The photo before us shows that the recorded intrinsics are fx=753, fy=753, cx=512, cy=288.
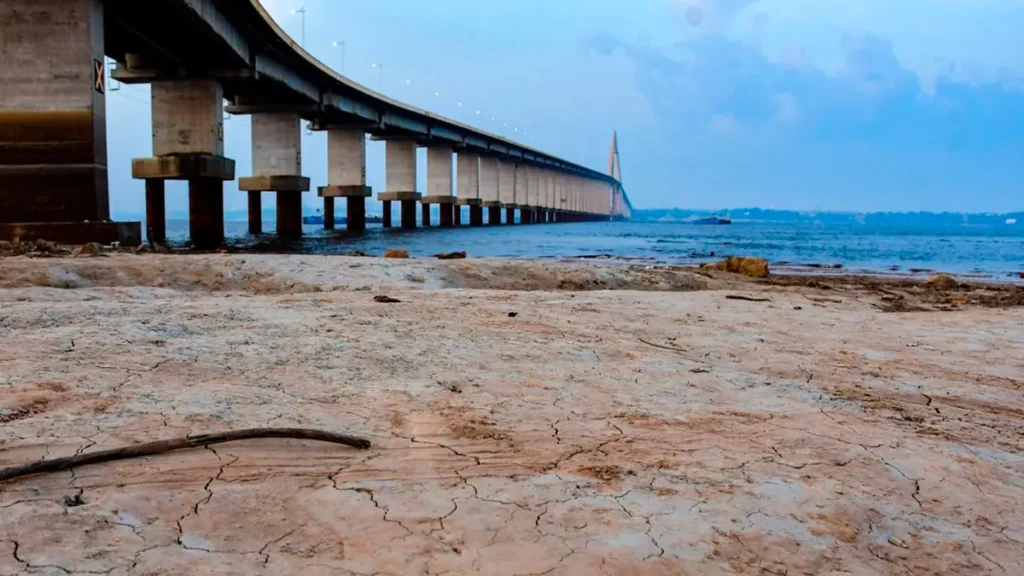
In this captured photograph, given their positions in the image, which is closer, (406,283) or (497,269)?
(406,283)

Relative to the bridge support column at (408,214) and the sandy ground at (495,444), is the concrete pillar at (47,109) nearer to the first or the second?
the sandy ground at (495,444)

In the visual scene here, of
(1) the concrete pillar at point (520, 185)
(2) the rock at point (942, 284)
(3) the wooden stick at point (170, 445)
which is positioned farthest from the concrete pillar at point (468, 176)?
(3) the wooden stick at point (170, 445)

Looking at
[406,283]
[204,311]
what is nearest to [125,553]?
[204,311]

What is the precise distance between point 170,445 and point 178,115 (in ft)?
107

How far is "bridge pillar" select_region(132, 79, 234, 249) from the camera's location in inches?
1248

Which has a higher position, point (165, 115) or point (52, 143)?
point (165, 115)

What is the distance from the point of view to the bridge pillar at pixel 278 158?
4194 cm

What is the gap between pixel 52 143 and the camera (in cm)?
2027

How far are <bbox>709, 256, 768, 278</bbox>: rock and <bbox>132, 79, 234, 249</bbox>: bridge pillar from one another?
2168 cm

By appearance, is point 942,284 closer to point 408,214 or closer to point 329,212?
point 329,212

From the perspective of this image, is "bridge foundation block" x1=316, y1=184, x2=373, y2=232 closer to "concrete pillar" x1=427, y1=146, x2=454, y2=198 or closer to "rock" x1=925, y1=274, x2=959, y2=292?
"concrete pillar" x1=427, y1=146, x2=454, y2=198

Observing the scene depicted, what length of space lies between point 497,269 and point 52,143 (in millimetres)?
13967

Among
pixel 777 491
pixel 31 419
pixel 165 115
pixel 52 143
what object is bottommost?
pixel 777 491

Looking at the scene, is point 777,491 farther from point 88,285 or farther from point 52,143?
point 52,143
